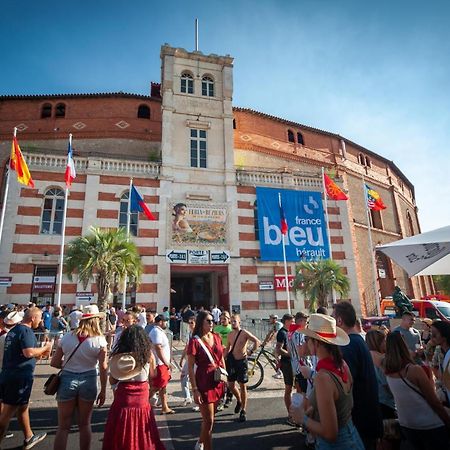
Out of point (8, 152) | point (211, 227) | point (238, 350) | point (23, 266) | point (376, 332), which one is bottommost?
point (238, 350)

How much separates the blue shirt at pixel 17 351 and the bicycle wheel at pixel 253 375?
17.8 ft

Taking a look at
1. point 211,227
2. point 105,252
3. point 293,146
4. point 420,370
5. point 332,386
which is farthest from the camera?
point 293,146

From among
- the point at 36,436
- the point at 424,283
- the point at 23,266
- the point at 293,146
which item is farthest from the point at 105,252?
the point at 424,283

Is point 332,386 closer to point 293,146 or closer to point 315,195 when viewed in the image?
point 315,195

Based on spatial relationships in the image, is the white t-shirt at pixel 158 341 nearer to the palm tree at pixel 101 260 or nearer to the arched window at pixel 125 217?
the palm tree at pixel 101 260

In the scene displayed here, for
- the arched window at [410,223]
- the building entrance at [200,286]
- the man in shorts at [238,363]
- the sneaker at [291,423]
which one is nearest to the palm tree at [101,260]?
the building entrance at [200,286]

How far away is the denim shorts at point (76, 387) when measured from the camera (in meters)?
3.98

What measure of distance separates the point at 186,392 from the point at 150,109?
997 inches

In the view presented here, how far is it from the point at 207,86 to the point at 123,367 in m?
24.6

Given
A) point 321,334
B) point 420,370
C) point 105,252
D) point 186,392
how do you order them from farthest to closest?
point 105,252 → point 186,392 → point 420,370 → point 321,334

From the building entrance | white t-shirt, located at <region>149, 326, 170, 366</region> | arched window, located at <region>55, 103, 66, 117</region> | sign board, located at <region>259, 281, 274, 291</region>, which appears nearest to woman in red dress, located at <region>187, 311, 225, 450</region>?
white t-shirt, located at <region>149, 326, 170, 366</region>

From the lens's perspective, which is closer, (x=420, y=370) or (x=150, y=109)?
Answer: (x=420, y=370)

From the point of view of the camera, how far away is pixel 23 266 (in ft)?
56.9

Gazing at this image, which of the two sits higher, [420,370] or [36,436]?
[420,370]
